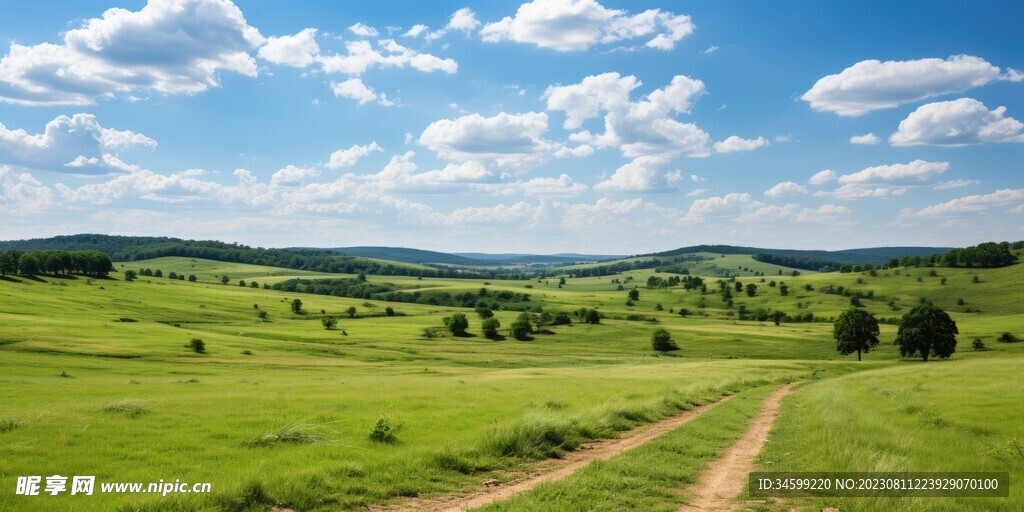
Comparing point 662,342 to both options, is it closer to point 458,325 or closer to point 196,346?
point 458,325

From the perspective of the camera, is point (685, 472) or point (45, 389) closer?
point (685, 472)

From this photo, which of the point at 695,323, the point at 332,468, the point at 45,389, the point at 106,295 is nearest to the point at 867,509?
the point at 332,468

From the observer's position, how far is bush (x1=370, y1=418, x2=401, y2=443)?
19.5 meters

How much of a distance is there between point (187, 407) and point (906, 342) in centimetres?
10061

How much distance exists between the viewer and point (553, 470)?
53.8ft

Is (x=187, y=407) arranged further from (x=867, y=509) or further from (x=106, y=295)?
(x=106, y=295)

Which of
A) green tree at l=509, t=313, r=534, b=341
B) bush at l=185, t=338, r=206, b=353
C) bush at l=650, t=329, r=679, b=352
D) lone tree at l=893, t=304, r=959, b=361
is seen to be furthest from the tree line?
lone tree at l=893, t=304, r=959, b=361

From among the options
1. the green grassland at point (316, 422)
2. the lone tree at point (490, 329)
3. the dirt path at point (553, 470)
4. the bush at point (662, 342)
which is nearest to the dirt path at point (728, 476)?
the green grassland at point (316, 422)

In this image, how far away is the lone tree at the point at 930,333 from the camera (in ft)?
285

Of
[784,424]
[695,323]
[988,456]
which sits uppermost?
[988,456]

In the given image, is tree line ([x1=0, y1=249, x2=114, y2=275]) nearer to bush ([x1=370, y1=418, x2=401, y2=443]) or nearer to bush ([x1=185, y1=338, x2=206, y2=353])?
bush ([x1=185, y1=338, x2=206, y2=353])

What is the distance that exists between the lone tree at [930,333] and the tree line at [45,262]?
727 ft

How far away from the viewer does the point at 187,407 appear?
2531cm

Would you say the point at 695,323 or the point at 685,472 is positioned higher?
the point at 685,472
